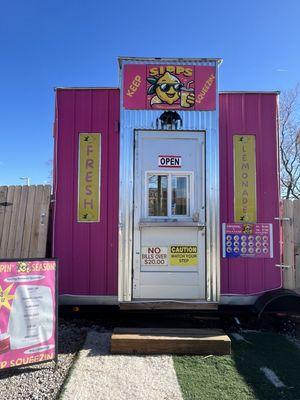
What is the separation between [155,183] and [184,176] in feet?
1.44

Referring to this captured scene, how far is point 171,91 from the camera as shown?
19.2ft

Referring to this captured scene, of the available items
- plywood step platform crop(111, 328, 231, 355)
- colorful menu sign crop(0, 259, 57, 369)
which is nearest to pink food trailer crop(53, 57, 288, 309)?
plywood step platform crop(111, 328, 231, 355)

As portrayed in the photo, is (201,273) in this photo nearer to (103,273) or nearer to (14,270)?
(103,273)

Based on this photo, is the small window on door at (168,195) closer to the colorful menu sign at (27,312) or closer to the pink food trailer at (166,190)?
the pink food trailer at (166,190)

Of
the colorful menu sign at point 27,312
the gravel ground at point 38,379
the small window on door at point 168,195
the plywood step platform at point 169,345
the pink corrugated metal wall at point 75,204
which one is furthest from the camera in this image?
the pink corrugated metal wall at point 75,204

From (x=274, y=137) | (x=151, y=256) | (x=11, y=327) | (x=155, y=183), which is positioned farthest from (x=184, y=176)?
(x=11, y=327)

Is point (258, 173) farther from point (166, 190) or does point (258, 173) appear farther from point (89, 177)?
point (89, 177)

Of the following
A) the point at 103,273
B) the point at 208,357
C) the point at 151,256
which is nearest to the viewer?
the point at 208,357

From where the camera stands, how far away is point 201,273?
18.7 ft

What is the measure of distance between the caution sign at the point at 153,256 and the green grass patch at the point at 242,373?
1.40 m

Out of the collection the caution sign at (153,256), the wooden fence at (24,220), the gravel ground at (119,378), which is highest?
the wooden fence at (24,220)

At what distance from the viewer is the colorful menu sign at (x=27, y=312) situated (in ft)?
13.3

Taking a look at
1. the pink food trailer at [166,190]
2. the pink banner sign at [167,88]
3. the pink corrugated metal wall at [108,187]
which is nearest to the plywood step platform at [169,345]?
the pink food trailer at [166,190]

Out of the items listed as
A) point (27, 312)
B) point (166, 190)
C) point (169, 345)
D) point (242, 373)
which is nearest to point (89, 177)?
point (166, 190)
